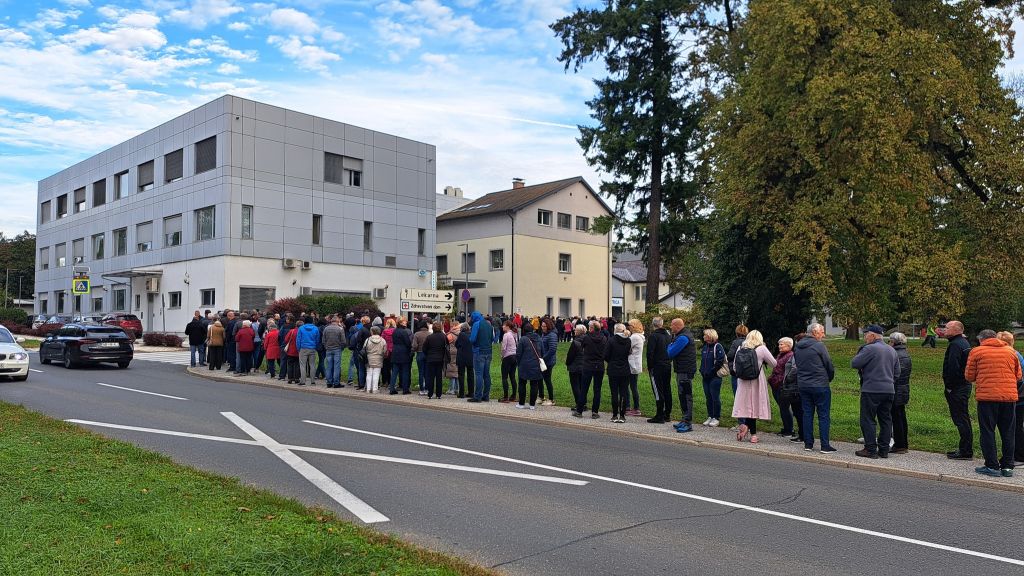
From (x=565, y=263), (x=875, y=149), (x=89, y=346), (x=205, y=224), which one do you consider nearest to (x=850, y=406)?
(x=875, y=149)

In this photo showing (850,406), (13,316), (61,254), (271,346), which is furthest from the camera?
(61,254)

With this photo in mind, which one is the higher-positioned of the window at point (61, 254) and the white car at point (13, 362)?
the window at point (61, 254)

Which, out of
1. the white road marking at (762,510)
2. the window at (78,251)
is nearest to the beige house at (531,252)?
the window at (78,251)

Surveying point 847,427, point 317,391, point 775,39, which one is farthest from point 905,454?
point 775,39

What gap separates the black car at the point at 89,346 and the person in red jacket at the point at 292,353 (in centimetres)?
653

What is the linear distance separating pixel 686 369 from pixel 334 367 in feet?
31.3

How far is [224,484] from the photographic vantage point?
23.9ft

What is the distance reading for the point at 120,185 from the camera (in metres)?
47.8

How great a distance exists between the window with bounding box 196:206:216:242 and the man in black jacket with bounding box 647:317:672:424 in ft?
100

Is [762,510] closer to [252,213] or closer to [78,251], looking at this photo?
[252,213]

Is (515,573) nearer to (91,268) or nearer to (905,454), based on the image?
(905,454)

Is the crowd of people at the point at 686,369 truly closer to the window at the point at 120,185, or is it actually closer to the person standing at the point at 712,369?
the person standing at the point at 712,369

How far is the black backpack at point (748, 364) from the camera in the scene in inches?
456

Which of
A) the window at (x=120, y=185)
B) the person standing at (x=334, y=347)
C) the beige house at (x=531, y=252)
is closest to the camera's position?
the person standing at (x=334, y=347)
